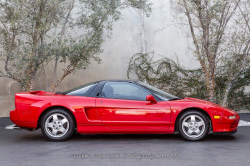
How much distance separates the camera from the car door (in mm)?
6215

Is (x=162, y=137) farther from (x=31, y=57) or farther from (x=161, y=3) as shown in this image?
(x=161, y=3)

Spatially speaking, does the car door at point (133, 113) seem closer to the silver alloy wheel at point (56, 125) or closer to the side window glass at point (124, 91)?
the side window glass at point (124, 91)

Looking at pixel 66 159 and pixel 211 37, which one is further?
pixel 211 37

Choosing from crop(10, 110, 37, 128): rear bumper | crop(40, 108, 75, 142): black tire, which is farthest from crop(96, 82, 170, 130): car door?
crop(10, 110, 37, 128): rear bumper

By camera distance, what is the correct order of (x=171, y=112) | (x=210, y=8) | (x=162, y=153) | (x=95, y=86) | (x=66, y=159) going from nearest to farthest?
1. (x=66, y=159)
2. (x=162, y=153)
3. (x=171, y=112)
4. (x=95, y=86)
5. (x=210, y=8)

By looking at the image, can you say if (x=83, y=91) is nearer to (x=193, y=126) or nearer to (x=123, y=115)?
(x=123, y=115)

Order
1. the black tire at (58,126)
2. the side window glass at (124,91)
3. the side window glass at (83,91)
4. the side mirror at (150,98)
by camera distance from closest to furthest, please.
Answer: the side mirror at (150,98) < the black tire at (58,126) < the side window glass at (124,91) < the side window glass at (83,91)

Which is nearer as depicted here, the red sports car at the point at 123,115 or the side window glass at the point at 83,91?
the red sports car at the point at 123,115

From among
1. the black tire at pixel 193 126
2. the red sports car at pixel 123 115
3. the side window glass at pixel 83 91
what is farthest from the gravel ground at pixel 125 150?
the side window glass at pixel 83 91

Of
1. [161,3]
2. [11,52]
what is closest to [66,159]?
[11,52]

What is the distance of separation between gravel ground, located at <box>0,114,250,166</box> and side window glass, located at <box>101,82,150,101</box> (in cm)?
87

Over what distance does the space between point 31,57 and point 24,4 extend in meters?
1.65

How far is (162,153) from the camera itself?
5.26 meters

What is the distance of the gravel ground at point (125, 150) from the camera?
4742mm
